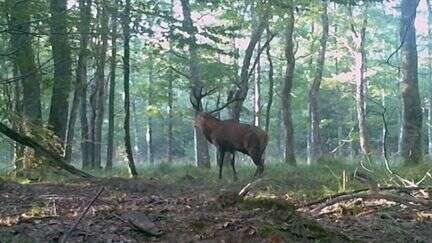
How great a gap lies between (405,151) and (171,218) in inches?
402

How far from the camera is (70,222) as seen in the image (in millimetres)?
5176

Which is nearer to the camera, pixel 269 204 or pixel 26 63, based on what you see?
pixel 269 204

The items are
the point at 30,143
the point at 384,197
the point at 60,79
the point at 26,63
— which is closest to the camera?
the point at 384,197

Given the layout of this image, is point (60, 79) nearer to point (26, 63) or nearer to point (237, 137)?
point (26, 63)

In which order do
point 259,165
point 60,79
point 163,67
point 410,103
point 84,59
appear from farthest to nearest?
point 163,67
point 84,59
point 410,103
point 259,165
point 60,79

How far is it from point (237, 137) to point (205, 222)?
8.71 meters

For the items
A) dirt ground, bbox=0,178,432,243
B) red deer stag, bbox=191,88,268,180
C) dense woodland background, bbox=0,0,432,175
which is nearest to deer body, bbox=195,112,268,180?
red deer stag, bbox=191,88,268,180

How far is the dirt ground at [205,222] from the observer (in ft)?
15.9

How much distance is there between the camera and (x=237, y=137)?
13883 millimetres

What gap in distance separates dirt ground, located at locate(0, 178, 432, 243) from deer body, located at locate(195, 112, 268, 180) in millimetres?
6515

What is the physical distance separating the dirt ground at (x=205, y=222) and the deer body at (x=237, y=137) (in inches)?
257

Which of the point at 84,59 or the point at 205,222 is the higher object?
the point at 84,59

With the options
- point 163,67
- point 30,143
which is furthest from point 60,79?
point 163,67

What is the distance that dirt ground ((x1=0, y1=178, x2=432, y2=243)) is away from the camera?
15.9 feet
